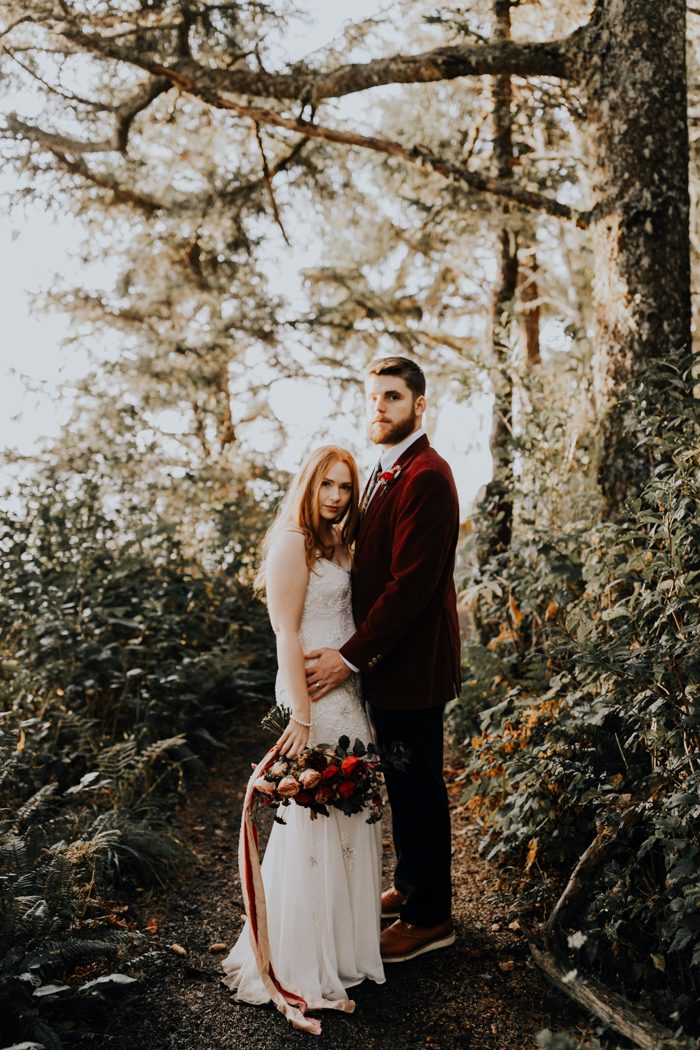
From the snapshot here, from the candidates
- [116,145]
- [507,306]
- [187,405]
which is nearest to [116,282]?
[187,405]

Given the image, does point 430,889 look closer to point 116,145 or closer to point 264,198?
point 116,145

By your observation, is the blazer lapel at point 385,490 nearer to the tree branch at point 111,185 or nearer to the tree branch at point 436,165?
the tree branch at point 436,165

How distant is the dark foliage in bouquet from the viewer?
10.3 feet

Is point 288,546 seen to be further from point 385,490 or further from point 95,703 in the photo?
point 95,703

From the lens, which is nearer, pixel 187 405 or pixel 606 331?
pixel 606 331

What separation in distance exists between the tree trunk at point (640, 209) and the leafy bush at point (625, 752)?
0.31m

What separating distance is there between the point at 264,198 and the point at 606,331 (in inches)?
188

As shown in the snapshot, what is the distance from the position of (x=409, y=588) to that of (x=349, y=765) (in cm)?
69

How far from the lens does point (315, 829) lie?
3.31 meters

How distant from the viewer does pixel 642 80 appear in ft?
16.1


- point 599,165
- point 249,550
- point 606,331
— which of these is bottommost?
point 249,550

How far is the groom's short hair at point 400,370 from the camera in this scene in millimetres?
3502

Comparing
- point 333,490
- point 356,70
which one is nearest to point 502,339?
point 356,70

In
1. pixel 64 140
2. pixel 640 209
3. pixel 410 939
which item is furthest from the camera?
pixel 64 140
